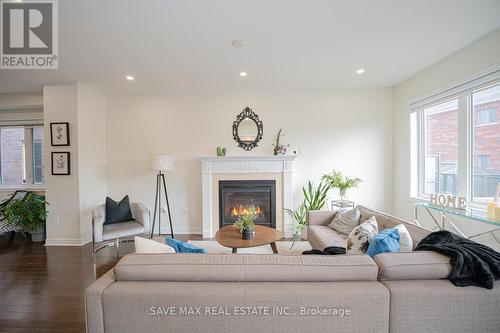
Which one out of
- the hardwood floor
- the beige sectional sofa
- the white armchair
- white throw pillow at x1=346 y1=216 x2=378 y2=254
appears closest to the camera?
the beige sectional sofa

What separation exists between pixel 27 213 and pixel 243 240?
407cm

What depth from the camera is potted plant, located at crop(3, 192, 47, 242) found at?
3.86 meters

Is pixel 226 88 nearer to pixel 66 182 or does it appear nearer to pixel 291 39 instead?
pixel 291 39

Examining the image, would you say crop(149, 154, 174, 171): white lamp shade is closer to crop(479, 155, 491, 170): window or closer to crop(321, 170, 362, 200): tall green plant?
crop(321, 170, 362, 200): tall green plant

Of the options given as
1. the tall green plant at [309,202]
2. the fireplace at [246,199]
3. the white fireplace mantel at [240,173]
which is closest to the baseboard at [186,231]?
the white fireplace mantel at [240,173]

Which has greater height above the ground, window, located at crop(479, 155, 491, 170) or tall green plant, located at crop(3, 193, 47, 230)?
window, located at crop(479, 155, 491, 170)

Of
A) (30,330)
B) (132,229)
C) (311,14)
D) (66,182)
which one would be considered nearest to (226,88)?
(311,14)

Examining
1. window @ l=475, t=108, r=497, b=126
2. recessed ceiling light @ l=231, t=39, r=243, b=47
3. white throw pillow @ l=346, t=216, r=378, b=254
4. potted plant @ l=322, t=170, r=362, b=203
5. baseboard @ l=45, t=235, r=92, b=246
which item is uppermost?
recessed ceiling light @ l=231, t=39, r=243, b=47

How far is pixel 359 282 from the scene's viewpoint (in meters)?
1.25

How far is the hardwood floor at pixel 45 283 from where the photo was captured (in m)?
1.98

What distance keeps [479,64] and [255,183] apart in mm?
3528

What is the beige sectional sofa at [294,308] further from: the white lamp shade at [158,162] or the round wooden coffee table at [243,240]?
the white lamp shade at [158,162]

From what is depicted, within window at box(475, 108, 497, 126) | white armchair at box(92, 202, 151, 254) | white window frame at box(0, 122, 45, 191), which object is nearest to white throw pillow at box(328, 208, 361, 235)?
window at box(475, 108, 497, 126)

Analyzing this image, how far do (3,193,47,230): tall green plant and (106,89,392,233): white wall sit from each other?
3.68ft
